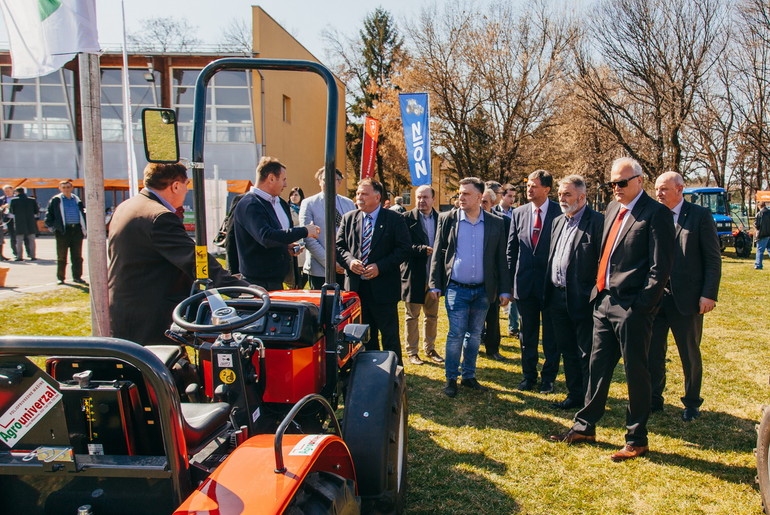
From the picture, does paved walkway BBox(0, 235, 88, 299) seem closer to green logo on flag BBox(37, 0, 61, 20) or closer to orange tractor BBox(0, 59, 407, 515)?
green logo on flag BBox(37, 0, 61, 20)

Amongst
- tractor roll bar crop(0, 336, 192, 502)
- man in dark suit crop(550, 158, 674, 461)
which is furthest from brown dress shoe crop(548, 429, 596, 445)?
tractor roll bar crop(0, 336, 192, 502)

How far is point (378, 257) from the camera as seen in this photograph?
5.31 meters

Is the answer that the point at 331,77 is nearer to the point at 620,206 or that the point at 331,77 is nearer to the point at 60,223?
the point at 620,206

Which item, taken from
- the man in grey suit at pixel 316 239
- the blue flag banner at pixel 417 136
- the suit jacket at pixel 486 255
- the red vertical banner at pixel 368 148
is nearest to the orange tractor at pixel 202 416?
the suit jacket at pixel 486 255

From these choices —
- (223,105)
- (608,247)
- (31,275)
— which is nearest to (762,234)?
(608,247)

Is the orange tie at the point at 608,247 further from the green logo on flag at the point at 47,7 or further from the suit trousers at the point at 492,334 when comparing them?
the green logo on flag at the point at 47,7

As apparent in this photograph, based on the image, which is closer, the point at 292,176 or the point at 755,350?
the point at 755,350

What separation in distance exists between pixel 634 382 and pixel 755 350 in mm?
4082

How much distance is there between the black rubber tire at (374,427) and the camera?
2.48 meters

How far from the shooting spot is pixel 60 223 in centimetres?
1069

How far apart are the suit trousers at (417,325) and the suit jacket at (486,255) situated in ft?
2.98


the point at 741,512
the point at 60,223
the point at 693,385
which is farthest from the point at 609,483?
the point at 60,223

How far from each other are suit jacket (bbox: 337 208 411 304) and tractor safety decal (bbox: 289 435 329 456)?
10.6 ft

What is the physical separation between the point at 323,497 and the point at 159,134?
183 centimetres
